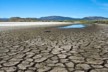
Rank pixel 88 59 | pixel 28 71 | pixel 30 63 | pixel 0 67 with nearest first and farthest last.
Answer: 1. pixel 28 71
2. pixel 0 67
3. pixel 30 63
4. pixel 88 59

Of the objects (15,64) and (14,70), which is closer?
(14,70)

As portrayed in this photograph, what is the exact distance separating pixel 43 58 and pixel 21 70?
131 centimetres

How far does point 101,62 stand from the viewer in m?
5.03

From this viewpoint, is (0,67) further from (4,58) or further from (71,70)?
(71,70)

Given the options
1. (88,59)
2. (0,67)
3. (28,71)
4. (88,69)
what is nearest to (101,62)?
(88,59)

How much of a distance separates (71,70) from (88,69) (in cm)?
45

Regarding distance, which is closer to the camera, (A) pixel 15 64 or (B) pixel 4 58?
(A) pixel 15 64

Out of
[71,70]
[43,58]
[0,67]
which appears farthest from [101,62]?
[0,67]

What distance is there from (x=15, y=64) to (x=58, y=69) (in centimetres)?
131

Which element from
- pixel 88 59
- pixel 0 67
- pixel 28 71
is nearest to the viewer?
pixel 28 71

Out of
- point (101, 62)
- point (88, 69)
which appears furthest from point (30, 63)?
point (101, 62)

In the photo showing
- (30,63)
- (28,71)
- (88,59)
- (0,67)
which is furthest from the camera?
(88,59)

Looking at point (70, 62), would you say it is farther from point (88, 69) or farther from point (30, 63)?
point (30, 63)

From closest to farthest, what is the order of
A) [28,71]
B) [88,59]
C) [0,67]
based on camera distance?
[28,71], [0,67], [88,59]
